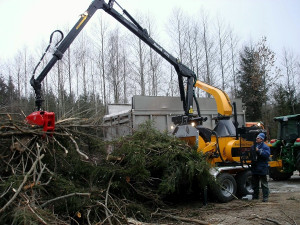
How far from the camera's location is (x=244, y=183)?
8.14 meters

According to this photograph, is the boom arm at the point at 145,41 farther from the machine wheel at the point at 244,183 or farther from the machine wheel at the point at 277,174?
the machine wheel at the point at 277,174

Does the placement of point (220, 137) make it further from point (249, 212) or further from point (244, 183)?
point (249, 212)

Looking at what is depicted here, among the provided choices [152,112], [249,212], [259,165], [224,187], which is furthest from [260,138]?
[152,112]

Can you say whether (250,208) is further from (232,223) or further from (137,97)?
(137,97)

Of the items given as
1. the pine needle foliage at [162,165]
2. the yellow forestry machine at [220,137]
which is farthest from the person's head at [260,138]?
the pine needle foliage at [162,165]

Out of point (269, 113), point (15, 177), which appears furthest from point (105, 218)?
point (269, 113)

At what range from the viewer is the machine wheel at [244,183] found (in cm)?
810

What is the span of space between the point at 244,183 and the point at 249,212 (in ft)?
6.02

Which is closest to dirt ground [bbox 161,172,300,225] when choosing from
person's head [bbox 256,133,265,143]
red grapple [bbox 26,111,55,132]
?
person's head [bbox 256,133,265,143]

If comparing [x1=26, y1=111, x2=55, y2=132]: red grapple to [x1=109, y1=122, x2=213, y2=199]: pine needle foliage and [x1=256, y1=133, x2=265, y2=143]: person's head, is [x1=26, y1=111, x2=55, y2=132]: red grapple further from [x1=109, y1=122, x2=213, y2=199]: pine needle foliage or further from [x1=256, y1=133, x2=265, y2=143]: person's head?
[x1=256, y1=133, x2=265, y2=143]: person's head

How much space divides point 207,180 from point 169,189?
3.11 ft

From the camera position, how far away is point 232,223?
5.57 meters

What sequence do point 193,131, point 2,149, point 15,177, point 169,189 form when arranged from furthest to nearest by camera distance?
point 193,131 < point 169,189 < point 2,149 < point 15,177

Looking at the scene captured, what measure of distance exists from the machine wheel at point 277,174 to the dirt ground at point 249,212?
363cm
